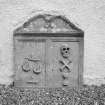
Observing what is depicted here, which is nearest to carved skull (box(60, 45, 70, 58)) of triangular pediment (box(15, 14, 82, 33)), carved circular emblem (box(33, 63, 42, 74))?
triangular pediment (box(15, 14, 82, 33))

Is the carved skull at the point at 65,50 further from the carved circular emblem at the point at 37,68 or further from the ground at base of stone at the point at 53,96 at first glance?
the ground at base of stone at the point at 53,96

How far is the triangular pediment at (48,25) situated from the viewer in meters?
3.94

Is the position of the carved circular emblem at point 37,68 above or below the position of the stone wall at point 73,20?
below

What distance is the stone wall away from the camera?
3.97 metres

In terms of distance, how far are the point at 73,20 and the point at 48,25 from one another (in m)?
0.50

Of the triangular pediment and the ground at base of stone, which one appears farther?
the triangular pediment

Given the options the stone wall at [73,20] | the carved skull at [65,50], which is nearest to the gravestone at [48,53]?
the carved skull at [65,50]

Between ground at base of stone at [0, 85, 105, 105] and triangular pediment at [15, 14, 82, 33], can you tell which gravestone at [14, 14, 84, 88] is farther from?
ground at base of stone at [0, 85, 105, 105]

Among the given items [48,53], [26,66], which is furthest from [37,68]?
[48,53]

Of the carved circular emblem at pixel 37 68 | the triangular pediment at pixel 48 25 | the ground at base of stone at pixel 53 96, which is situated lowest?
the ground at base of stone at pixel 53 96

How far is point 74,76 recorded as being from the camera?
4.04 meters

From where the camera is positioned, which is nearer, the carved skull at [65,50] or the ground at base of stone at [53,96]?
the ground at base of stone at [53,96]

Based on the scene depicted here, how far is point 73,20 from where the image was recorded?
3.99 metres

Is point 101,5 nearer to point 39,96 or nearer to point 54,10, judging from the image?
point 54,10
